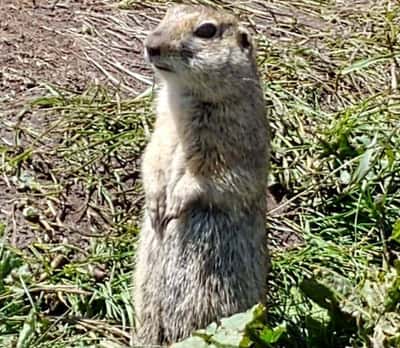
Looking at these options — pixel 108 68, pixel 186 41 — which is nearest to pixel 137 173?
pixel 108 68

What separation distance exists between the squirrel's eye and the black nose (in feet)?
0.64

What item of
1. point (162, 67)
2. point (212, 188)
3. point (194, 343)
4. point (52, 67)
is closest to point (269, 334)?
point (194, 343)

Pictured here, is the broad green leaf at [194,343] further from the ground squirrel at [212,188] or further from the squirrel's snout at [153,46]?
the squirrel's snout at [153,46]

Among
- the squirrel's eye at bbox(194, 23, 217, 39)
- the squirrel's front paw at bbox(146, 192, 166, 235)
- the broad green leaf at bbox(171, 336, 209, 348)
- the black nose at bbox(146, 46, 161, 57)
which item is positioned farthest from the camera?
the squirrel's front paw at bbox(146, 192, 166, 235)

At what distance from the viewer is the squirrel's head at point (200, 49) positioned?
3977 mm

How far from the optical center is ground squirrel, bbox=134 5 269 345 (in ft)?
13.5

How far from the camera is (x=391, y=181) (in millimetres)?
5074

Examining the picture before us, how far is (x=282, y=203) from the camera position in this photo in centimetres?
521

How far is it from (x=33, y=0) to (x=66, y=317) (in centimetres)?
238

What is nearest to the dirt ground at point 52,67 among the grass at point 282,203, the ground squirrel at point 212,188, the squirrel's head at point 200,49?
the grass at point 282,203

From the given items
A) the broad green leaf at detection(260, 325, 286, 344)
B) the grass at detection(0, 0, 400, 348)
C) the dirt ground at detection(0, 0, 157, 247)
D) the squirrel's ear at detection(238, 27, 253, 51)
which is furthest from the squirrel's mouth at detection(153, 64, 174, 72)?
the dirt ground at detection(0, 0, 157, 247)

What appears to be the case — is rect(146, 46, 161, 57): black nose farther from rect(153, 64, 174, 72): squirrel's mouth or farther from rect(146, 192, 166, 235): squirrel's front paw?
rect(146, 192, 166, 235): squirrel's front paw

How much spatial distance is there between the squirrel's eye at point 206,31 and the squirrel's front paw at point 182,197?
51 centimetres

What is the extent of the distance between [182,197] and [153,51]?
549 mm
